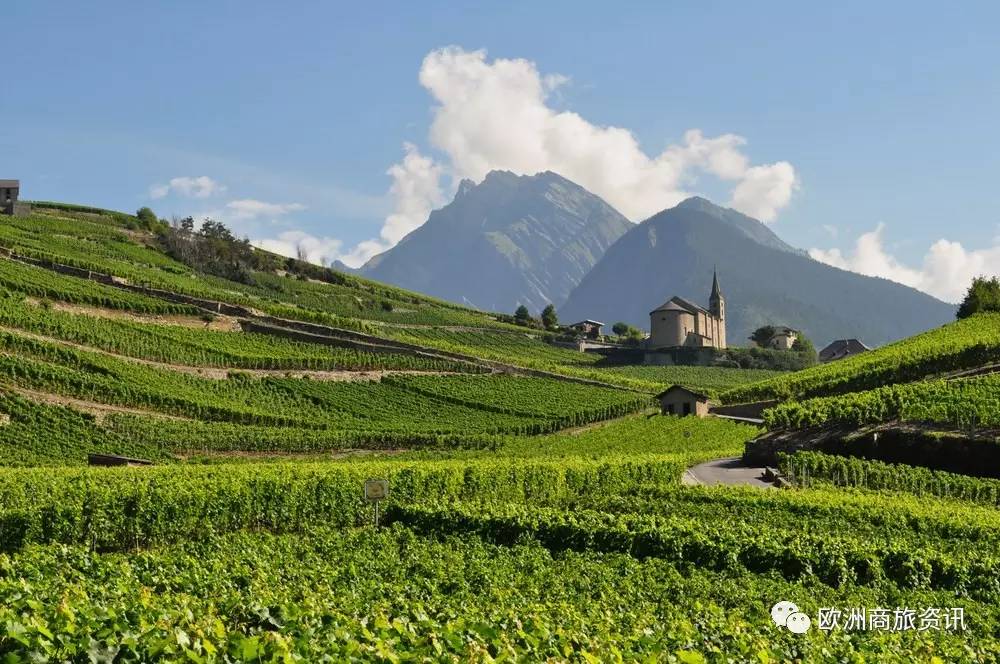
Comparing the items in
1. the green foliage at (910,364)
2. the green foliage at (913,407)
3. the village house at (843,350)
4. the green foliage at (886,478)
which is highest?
the village house at (843,350)

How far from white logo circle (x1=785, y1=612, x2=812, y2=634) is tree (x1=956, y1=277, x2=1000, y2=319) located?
87.8m

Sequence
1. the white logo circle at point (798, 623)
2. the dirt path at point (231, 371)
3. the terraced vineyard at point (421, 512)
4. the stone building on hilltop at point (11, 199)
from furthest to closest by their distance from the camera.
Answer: the stone building on hilltop at point (11, 199), the dirt path at point (231, 371), the white logo circle at point (798, 623), the terraced vineyard at point (421, 512)

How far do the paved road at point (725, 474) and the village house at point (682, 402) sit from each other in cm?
2637

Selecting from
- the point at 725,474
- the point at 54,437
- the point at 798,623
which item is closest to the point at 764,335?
the point at 725,474

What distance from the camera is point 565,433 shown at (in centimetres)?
7200

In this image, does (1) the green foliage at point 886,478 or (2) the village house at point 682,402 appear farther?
(2) the village house at point 682,402

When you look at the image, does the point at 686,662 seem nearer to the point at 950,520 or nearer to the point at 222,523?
the point at 950,520

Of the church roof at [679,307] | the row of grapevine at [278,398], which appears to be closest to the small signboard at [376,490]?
the row of grapevine at [278,398]

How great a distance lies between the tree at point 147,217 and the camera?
15512 centimetres

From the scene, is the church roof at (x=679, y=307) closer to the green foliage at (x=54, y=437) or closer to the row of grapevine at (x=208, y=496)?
the green foliage at (x=54, y=437)

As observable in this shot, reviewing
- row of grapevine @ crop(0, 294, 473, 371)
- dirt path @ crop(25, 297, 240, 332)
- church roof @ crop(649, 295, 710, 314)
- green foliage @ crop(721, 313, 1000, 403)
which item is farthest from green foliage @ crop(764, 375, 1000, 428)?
church roof @ crop(649, 295, 710, 314)

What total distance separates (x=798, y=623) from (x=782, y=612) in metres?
1.09

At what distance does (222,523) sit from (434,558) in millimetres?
11759

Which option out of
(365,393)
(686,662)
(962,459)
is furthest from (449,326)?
(686,662)
